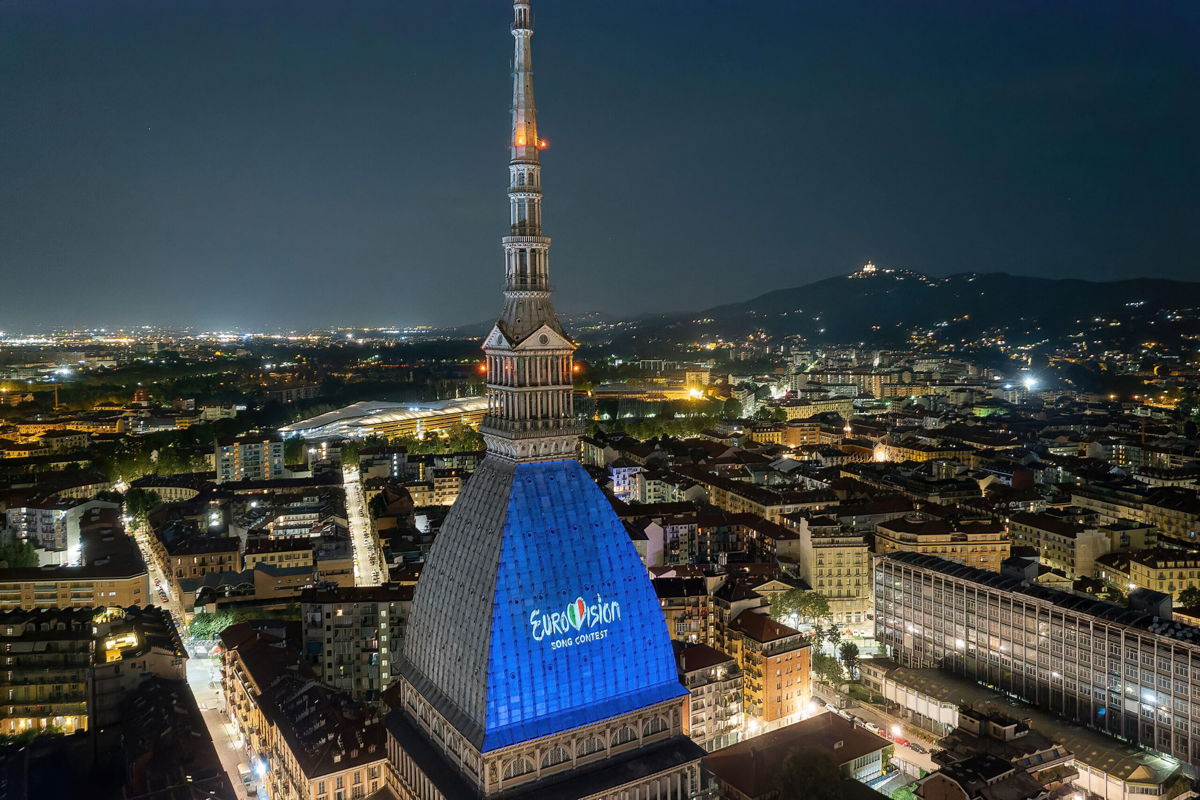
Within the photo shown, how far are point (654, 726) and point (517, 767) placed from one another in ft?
20.1

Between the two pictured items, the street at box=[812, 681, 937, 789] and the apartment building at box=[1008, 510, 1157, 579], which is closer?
the street at box=[812, 681, 937, 789]

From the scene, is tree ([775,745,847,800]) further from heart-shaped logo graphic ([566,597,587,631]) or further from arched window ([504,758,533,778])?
heart-shaped logo graphic ([566,597,587,631])

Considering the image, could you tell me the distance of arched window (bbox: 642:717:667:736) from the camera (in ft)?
112

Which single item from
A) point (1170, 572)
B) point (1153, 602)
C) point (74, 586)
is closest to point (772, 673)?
point (1153, 602)

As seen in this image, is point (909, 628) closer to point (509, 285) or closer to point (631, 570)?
point (631, 570)

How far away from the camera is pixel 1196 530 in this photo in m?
86.8

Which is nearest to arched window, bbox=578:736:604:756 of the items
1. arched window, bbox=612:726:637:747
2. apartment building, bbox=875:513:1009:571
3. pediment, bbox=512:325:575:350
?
arched window, bbox=612:726:637:747

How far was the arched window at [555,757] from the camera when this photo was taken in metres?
32.0

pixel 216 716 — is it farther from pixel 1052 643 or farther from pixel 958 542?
pixel 958 542

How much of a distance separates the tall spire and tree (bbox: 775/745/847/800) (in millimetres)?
19303

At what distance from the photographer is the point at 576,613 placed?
3266 centimetres

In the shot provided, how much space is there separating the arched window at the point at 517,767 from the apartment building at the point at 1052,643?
38494 mm

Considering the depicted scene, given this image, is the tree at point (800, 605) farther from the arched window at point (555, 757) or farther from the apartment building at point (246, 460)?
the apartment building at point (246, 460)

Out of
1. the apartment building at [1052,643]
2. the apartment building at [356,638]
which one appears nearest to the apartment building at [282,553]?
the apartment building at [356,638]
